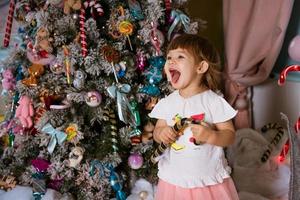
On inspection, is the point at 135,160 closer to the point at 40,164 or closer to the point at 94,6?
the point at 40,164

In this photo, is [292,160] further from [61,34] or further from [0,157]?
[0,157]

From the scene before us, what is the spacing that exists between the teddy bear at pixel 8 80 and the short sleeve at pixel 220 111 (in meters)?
1.07

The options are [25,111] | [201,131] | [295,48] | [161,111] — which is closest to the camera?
[201,131]

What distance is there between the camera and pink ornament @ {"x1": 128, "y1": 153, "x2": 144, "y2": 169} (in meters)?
1.81

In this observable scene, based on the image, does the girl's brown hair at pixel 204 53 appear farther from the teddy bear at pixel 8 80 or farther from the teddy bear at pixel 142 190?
the teddy bear at pixel 8 80

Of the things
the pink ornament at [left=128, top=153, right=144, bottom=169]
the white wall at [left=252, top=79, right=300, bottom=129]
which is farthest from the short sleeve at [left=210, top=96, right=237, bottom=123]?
the white wall at [left=252, top=79, right=300, bottom=129]

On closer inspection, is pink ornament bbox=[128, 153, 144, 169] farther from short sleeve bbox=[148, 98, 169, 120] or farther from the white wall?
the white wall

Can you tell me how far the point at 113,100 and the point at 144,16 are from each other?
0.41m

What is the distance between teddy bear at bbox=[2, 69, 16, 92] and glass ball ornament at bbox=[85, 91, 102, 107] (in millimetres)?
446

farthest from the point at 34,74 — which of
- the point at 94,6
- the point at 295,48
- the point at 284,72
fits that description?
the point at 295,48

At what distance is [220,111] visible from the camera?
134 cm

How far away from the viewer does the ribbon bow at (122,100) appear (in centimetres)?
174

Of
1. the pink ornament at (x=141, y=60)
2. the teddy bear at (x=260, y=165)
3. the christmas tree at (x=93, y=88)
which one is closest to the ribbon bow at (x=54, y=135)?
the christmas tree at (x=93, y=88)

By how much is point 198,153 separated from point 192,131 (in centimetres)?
9
